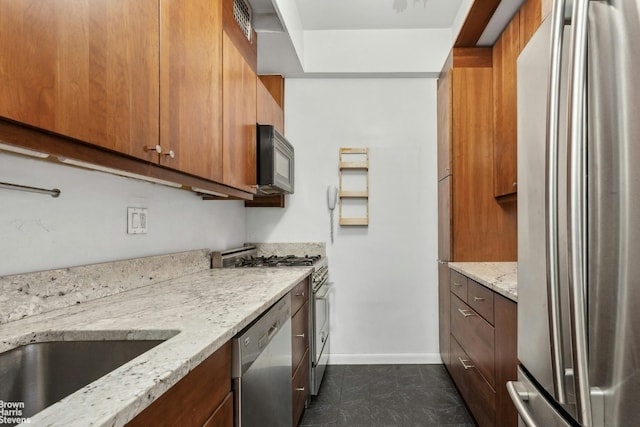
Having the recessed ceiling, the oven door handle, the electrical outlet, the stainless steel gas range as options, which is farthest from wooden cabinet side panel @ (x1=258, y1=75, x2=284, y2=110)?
the electrical outlet

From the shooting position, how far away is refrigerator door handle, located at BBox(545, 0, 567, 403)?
76cm

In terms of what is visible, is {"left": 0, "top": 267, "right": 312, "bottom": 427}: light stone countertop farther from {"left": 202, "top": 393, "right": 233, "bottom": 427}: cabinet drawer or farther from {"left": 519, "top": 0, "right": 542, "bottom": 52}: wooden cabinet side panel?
{"left": 519, "top": 0, "right": 542, "bottom": 52}: wooden cabinet side panel

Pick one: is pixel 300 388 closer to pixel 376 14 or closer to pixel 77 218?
pixel 77 218

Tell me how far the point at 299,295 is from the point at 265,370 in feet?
2.38

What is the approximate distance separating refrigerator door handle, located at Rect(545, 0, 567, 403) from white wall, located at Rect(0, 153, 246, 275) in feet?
4.48

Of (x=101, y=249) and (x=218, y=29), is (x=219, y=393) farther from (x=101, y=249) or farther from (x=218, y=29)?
(x=218, y=29)

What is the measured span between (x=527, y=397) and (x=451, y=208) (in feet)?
5.84

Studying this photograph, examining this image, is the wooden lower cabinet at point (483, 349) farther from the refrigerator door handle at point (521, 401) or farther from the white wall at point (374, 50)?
the white wall at point (374, 50)

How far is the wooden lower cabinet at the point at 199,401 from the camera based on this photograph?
2.24 ft

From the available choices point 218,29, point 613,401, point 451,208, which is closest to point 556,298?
point 613,401

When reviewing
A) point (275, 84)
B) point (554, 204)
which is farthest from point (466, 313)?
point (275, 84)

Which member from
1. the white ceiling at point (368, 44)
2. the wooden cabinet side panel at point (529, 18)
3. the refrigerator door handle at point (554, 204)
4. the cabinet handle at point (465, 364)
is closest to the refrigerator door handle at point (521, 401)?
the refrigerator door handle at point (554, 204)

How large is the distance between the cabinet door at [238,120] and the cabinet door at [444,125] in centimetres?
144

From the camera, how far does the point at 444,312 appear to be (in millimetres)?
2898
